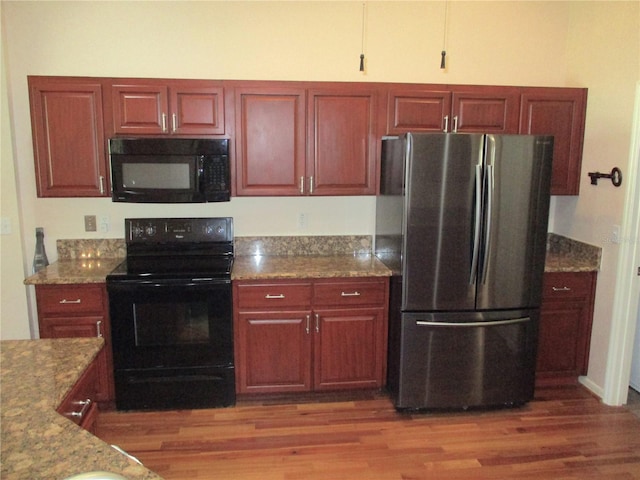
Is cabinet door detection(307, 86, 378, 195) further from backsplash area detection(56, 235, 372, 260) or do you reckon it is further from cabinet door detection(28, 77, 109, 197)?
cabinet door detection(28, 77, 109, 197)

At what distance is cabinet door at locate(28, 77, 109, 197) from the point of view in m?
3.05

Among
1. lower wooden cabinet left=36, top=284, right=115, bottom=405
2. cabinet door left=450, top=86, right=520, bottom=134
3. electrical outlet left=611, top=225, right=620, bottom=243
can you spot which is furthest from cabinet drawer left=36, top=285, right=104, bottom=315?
electrical outlet left=611, top=225, right=620, bottom=243

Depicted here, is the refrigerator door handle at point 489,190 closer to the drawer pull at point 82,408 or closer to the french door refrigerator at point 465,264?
the french door refrigerator at point 465,264

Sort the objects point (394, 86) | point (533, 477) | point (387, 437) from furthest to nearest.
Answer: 1. point (394, 86)
2. point (387, 437)
3. point (533, 477)

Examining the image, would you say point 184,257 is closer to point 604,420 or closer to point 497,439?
point 497,439

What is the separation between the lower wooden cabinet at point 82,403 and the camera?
1522mm

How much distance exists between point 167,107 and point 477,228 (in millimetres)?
2089

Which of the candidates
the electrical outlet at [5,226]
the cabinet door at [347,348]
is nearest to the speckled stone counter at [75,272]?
the electrical outlet at [5,226]

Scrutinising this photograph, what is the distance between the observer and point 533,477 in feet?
8.27

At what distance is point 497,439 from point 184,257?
2326 mm

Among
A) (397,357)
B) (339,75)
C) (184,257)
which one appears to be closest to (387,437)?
(397,357)

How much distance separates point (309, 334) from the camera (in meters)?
3.18

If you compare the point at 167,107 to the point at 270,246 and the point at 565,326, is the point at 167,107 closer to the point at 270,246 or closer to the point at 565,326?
the point at 270,246

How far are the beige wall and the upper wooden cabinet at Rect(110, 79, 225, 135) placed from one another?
0.30m
